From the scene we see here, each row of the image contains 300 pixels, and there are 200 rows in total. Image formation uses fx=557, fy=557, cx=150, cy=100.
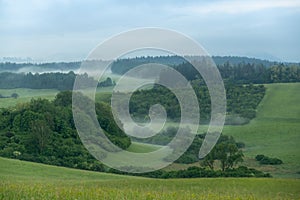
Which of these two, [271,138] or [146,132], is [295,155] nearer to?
[271,138]

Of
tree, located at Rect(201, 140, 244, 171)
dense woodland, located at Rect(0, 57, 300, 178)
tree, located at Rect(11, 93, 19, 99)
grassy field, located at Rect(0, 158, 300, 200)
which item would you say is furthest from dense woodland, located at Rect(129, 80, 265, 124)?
tree, located at Rect(11, 93, 19, 99)

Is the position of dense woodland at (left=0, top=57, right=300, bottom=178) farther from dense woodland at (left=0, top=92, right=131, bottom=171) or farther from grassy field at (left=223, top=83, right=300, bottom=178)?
grassy field at (left=223, top=83, right=300, bottom=178)

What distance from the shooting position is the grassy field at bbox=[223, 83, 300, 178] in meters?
67.6

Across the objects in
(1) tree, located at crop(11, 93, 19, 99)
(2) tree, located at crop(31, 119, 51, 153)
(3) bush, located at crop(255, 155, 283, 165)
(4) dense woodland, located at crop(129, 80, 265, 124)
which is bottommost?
(3) bush, located at crop(255, 155, 283, 165)

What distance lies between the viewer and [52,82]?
132750mm

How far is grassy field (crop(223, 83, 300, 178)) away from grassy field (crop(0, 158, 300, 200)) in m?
27.6

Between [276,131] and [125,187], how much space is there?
6382cm

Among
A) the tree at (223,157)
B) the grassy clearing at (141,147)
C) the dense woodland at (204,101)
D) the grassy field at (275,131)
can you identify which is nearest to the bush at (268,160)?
the grassy field at (275,131)

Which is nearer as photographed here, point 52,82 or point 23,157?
point 23,157

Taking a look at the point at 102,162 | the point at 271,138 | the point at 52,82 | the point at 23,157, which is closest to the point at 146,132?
the point at 102,162

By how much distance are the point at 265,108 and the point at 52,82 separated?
55.5 metres

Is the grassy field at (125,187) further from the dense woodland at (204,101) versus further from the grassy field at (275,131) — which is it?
the dense woodland at (204,101)

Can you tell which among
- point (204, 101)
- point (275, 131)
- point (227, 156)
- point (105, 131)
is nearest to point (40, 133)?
point (105, 131)

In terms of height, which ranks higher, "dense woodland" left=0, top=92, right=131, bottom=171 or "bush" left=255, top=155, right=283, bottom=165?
"dense woodland" left=0, top=92, right=131, bottom=171
